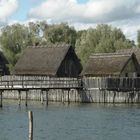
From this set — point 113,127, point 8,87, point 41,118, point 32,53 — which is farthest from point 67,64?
point 113,127

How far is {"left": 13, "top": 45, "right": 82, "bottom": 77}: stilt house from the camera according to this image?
258 ft

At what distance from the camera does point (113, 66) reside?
74.4m

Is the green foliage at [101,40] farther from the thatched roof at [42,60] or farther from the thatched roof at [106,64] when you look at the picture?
the thatched roof at [106,64]

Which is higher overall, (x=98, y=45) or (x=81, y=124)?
(x=98, y=45)

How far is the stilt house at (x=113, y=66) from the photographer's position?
7388 cm

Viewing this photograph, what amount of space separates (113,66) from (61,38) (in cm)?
4710

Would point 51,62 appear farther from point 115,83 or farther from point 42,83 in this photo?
point 115,83

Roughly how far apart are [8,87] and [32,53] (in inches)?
818

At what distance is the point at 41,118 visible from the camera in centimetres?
5119

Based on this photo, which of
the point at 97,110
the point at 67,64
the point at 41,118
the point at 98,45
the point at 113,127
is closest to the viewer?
the point at 113,127

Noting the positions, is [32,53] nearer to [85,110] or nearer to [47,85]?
[47,85]

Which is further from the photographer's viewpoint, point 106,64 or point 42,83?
point 106,64

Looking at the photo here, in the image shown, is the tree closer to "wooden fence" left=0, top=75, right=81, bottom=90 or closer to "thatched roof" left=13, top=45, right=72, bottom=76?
"thatched roof" left=13, top=45, right=72, bottom=76

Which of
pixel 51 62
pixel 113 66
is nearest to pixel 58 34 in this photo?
pixel 51 62
